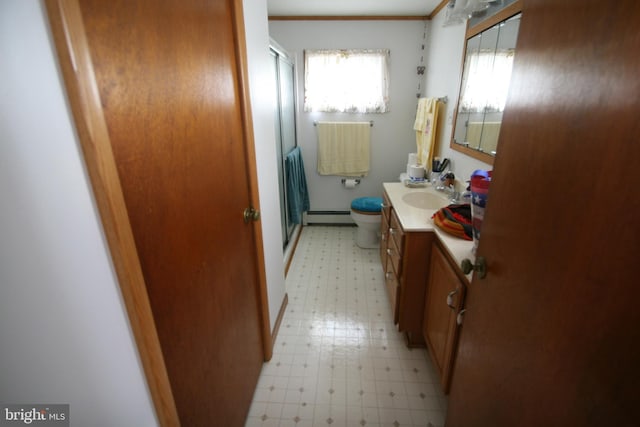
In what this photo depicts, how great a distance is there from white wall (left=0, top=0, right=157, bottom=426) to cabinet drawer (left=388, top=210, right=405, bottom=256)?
4.40ft

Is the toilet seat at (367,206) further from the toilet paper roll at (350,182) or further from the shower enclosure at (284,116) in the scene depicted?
the shower enclosure at (284,116)

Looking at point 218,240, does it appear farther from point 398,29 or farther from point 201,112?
point 398,29

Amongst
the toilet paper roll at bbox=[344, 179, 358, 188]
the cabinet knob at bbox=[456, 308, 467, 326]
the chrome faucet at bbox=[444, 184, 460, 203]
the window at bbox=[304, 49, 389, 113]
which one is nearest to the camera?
the cabinet knob at bbox=[456, 308, 467, 326]

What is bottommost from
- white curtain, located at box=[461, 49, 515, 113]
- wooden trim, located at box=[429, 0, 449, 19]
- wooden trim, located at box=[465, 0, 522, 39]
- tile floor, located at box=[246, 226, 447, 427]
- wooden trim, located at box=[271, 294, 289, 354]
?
tile floor, located at box=[246, 226, 447, 427]

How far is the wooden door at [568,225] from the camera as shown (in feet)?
1.41

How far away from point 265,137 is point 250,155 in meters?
0.34

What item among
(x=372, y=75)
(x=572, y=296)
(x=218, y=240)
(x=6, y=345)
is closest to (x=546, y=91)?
(x=572, y=296)

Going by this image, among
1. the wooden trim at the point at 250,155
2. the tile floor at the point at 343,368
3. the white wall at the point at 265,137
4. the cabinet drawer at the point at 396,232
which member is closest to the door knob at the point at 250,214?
the wooden trim at the point at 250,155

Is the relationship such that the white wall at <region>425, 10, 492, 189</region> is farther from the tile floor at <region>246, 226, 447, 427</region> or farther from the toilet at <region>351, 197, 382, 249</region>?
the tile floor at <region>246, 226, 447, 427</region>

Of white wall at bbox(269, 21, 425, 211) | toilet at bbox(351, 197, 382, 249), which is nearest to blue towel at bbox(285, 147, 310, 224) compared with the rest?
white wall at bbox(269, 21, 425, 211)

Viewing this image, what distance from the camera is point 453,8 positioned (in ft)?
5.46

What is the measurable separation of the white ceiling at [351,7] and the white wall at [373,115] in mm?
108

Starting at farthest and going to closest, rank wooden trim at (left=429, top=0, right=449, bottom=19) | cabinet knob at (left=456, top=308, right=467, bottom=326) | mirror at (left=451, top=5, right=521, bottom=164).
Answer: wooden trim at (left=429, top=0, right=449, bottom=19), mirror at (left=451, top=5, right=521, bottom=164), cabinet knob at (left=456, top=308, right=467, bottom=326)

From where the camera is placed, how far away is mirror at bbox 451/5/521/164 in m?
1.47
